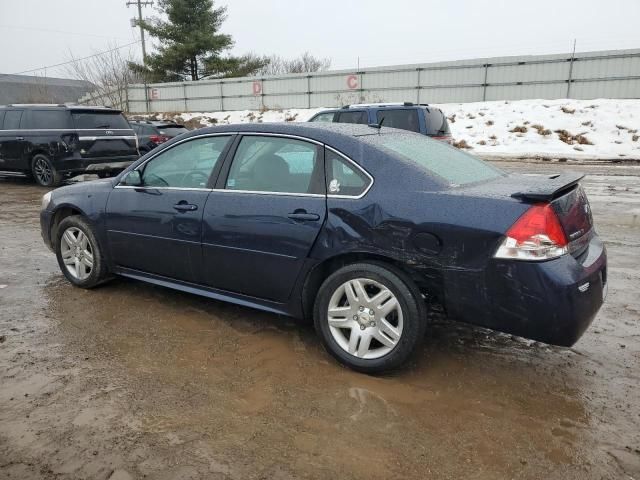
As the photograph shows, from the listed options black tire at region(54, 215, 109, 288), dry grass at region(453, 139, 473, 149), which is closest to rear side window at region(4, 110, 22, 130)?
black tire at region(54, 215, 109, 288)

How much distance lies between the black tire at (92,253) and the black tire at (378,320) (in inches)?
92.2

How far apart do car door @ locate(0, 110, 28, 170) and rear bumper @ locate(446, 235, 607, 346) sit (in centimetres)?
1190

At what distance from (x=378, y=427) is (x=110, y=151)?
34.2 ft

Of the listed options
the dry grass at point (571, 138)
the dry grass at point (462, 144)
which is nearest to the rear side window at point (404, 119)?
the dry grass at point (462, 144)

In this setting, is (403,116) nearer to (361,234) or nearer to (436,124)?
(436,124)

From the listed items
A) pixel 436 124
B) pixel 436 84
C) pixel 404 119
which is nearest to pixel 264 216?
pixel 404 119

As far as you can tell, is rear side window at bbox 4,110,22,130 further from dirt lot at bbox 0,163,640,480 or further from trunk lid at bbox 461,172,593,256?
trunk lid at bbox 461,172,593,256

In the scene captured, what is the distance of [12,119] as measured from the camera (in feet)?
38.3

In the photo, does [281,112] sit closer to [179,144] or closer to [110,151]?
[110,151]

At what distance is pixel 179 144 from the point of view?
4.09m

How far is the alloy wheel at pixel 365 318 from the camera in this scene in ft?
9.90

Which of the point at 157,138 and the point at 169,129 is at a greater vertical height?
the point at 169,129

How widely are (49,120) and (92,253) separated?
8064 mm

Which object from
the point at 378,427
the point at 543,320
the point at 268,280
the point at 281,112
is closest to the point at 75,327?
the point at 268,280
